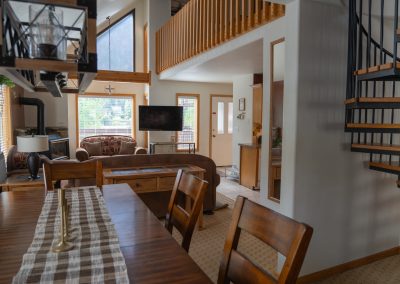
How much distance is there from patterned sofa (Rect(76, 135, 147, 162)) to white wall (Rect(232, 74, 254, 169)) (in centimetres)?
239

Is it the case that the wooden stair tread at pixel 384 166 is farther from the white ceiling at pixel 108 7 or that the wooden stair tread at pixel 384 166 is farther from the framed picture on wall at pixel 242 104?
the white ceiling at pixel 108 7

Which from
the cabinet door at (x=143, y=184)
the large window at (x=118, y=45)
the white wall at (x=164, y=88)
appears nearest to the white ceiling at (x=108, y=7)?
the large window at (x=118, y=45)

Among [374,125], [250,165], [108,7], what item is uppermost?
[108,7]

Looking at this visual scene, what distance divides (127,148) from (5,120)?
3.08m

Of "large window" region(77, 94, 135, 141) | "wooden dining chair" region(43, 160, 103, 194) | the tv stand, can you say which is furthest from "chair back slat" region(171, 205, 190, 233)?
"large window" region(77, 94, 135, 141)

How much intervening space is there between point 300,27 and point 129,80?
17.3 feet

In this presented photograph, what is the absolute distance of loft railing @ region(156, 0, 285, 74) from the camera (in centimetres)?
310

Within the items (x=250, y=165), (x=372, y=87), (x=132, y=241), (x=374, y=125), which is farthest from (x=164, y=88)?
(x=132, y=241)

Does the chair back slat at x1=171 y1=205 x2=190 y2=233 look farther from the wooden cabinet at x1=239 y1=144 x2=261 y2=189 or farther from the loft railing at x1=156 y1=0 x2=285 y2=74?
the wooden cabinet at x1=239 y1=144 x2=261 y2=189

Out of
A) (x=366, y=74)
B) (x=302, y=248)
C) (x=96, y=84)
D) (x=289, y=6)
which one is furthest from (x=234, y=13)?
(x=96, y=84)

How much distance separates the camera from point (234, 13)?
3.62 meters

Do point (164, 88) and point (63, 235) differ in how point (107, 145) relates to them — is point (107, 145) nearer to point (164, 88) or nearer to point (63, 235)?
point (164, 88)

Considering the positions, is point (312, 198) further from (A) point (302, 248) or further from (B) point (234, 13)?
(B) point (234, 13)

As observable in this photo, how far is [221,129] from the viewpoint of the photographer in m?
8.16
